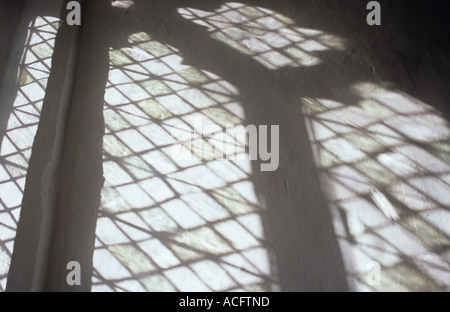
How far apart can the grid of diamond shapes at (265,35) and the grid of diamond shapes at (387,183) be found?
352mm

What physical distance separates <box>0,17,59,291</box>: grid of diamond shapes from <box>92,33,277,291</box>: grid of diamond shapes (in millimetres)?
377

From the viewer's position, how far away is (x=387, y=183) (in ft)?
7.02

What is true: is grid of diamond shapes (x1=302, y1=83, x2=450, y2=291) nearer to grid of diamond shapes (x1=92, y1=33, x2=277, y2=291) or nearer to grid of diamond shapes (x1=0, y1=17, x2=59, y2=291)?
grid of diamond shapes (x1=92, y1=33, x2=277, y2=291)

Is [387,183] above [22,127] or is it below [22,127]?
below

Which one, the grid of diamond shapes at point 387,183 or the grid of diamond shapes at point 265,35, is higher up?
the grid of diamond shapes at point 265,35

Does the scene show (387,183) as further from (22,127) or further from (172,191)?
(22,127)

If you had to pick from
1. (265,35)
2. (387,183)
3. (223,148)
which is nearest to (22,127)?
(223,148)

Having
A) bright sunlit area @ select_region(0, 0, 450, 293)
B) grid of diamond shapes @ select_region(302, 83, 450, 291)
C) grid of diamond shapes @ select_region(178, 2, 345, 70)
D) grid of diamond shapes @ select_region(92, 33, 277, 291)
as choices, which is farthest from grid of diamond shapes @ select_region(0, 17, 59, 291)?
grid of diamond shapes @ select_region(302, 83, 450, 291)

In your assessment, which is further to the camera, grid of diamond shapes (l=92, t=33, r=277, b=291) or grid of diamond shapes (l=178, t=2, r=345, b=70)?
grid of diamond shapes (l=178, t=2, r=345, b=70)

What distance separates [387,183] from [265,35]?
1211 mm

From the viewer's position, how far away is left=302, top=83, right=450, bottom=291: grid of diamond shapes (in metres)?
1.96

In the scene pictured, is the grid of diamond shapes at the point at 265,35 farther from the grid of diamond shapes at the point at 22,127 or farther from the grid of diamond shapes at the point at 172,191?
the grid of diamond shapes at the point at 22,127

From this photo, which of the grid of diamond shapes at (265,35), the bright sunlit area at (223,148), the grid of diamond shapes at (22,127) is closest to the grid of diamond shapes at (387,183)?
the bright sunlit area at (223,148)

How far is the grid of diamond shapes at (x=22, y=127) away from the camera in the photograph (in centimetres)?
189
